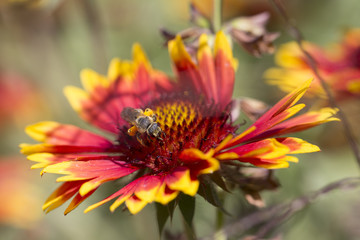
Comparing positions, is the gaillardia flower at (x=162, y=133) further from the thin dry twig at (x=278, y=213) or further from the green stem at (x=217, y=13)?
the thin dry twig at (x=278, y=213)

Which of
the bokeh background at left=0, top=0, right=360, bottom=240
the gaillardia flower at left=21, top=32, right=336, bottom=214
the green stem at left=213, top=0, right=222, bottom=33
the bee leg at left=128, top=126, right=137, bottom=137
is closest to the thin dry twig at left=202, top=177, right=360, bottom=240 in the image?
the bokeh background at left=0, top=0, right=360, bottom=240

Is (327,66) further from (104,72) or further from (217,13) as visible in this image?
(104,72)

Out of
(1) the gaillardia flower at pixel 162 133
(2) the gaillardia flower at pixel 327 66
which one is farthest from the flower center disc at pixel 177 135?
(2) the gaillardia flower at pixel 327 66

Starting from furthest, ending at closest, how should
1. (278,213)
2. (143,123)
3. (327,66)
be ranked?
(327,66) → (278,213) → (143,123)

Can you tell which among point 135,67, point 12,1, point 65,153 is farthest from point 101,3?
point 65,153

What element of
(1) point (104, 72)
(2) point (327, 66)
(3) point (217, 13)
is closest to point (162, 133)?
(3) point (217, 13)

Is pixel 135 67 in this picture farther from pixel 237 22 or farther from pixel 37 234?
pixel 37 234

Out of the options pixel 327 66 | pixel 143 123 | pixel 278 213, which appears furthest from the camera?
pixel 327 66
